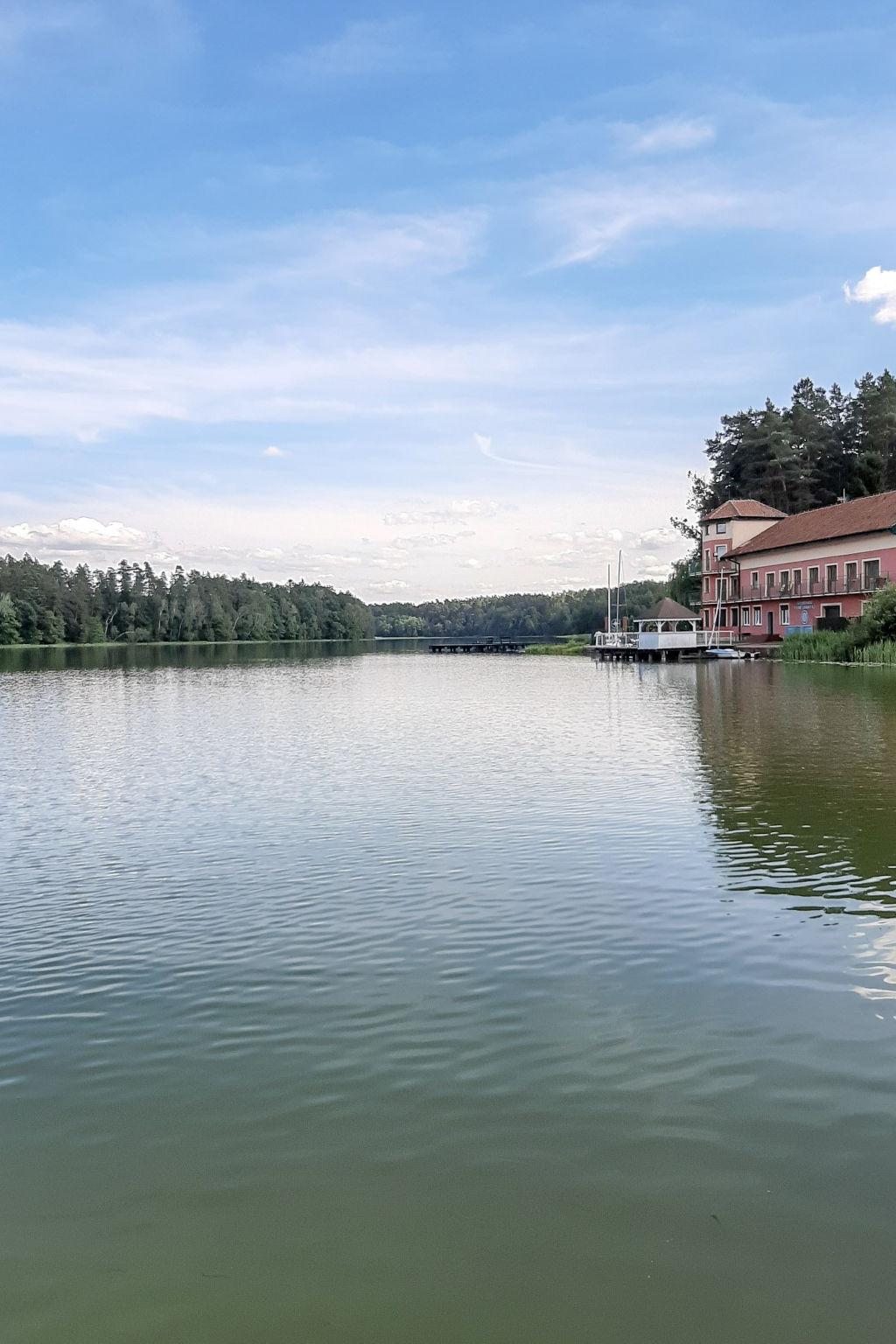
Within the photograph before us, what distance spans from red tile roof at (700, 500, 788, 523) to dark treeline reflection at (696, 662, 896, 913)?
48.7m

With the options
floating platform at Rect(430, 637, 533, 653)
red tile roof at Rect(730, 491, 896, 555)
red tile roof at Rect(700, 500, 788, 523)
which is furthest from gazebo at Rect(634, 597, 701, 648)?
floating platform at Rect(430, 637, 533, 653)

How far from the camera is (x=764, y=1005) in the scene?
7879 millimetres

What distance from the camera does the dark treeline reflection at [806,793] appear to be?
11859 millimetres

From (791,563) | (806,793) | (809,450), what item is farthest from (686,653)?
(806,793)

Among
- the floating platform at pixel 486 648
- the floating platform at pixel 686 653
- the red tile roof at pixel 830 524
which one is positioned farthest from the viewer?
the floating platform at pixel 486 648

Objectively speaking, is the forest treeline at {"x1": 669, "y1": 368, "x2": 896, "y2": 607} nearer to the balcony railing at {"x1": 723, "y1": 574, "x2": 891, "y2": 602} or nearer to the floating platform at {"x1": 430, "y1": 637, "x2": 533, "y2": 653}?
the balcony railing at {"x1": 723, "y1": 574, "x2": 891, "y2": 602}

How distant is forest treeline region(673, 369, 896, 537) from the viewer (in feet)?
283

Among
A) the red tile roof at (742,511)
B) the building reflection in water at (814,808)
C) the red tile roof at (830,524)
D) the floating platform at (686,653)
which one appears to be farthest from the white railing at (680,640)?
the building reflection in water at (814,808)

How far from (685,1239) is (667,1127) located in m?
1.09

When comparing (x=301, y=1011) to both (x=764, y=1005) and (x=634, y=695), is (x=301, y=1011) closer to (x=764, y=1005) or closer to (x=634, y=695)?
(x=764, y=1005)

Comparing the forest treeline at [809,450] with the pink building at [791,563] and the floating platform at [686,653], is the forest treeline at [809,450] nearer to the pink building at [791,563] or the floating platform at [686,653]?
the pink building at [791,563]

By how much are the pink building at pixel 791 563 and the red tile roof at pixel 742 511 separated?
2.8 inches

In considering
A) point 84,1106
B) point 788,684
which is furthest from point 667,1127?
point 788,684

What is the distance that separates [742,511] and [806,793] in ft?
225
